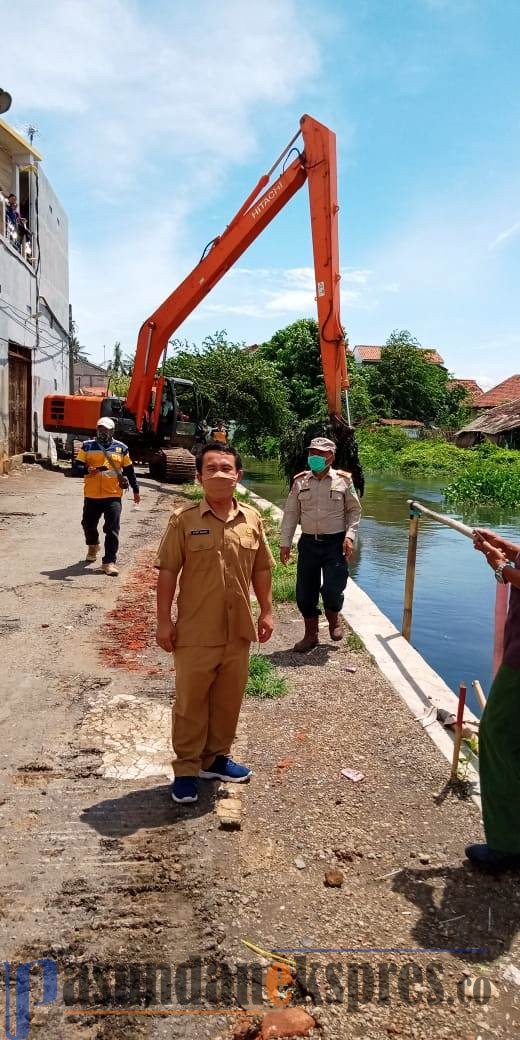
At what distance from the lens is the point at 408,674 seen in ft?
16.2

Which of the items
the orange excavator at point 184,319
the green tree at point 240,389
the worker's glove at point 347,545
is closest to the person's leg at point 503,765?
the worker's glove at point 347,545

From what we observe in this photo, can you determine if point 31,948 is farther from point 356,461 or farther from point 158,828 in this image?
point 356,461

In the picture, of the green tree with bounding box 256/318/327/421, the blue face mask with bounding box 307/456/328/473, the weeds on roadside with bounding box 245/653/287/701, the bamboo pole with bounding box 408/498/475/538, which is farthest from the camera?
the green tree with bounding box 256/318/327/421

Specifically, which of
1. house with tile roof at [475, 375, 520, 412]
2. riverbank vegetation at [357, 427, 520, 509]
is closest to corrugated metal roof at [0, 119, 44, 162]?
riverbank vegetation at [357, 427, 520, 509]

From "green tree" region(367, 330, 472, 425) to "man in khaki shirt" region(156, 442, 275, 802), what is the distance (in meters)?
45.1

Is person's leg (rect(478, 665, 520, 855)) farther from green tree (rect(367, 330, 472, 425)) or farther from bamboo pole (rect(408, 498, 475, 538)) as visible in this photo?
green tree (rect(367, 330, 472, 425))

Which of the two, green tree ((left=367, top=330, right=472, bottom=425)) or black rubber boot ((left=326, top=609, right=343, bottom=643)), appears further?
green tree ((left=367, top=330, right=472, bottom=425))

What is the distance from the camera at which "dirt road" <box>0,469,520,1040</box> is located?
2.15m

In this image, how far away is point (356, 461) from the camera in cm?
1012

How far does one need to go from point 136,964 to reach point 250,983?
37 cm

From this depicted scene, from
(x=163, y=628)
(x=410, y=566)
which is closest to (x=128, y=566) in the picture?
(x=410, y=566)

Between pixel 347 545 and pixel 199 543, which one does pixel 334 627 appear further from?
pixel 199 543

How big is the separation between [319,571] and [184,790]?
2.72 metres

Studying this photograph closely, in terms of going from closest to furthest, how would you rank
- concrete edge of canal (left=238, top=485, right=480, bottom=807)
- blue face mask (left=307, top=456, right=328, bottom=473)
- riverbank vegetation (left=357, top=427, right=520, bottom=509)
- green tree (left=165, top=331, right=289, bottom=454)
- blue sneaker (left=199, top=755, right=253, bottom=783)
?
blue sneaker (left=199, top=755, right=253, bottom=783) < concrete edge of canal (left=238, top=485, right=480, bottom=807) < blue face mask (left=307, top=456, right=328, bottom=473) < riverbank vegetation (left=357, top=427, right=520, bottom=509) < green tree (left=165, top=331, right=289, bottom=454)
